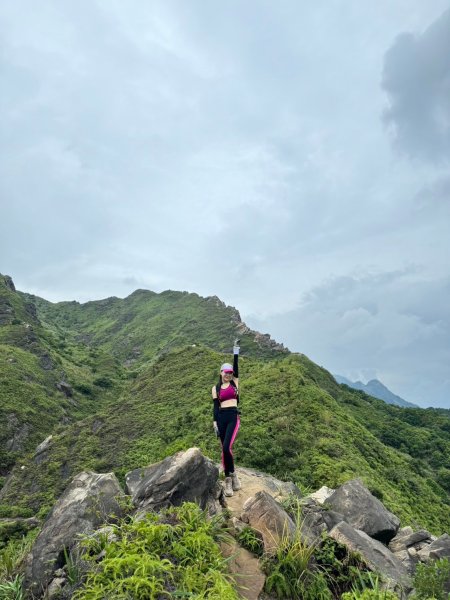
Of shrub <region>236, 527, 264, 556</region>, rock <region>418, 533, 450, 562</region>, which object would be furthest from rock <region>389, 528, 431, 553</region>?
shrub <region>236, 527, 264, 556</region>

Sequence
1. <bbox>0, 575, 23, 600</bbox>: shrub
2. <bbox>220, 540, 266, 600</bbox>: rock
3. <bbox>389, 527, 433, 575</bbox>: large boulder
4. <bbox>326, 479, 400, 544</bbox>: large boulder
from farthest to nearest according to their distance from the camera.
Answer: <bbox>326, 479, 400, 544</bbox>: large boulder
<bbox>389, 527, 433, 575</bbox>: large boulder
<bbox>0, 575, 23, 600</bbox>: shrub
<bbox>220, 540, 266, 600</bbox>: rock

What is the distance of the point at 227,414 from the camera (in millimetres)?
11617

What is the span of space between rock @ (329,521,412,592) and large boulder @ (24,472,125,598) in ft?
16.2

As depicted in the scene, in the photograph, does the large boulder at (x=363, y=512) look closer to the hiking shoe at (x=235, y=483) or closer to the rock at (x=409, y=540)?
the rock at (x=409, y=540)

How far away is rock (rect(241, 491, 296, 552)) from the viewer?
849 centimetres

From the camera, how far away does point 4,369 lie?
51.9m

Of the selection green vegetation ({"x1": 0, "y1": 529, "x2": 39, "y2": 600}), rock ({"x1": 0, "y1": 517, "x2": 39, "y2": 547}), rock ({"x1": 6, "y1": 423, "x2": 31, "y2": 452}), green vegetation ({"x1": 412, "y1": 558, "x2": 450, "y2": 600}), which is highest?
green vegetation ({"x1": 412, "y1": 558, "x2": 450, "y2": 600})

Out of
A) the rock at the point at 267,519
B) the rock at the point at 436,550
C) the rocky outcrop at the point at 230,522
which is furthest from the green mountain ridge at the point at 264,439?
the rock at the point at 436,550

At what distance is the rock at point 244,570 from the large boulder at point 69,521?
248 cm

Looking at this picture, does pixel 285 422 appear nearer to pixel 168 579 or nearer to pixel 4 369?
pixel 168 579

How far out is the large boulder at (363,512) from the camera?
447 inches

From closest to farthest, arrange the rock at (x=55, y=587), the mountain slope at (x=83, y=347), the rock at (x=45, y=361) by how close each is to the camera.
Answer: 1. the rock at (x=55, y=587)
2. the mountain slope at (x=83, y=347)
3. the rock at (x=45, y=361)

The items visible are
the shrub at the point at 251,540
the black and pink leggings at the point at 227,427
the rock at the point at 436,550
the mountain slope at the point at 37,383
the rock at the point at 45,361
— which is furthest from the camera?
the rock at the point at 45,361

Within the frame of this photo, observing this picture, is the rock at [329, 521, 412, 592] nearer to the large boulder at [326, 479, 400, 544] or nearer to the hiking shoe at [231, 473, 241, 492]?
the large boulder at [326, 479, 400, 544]
